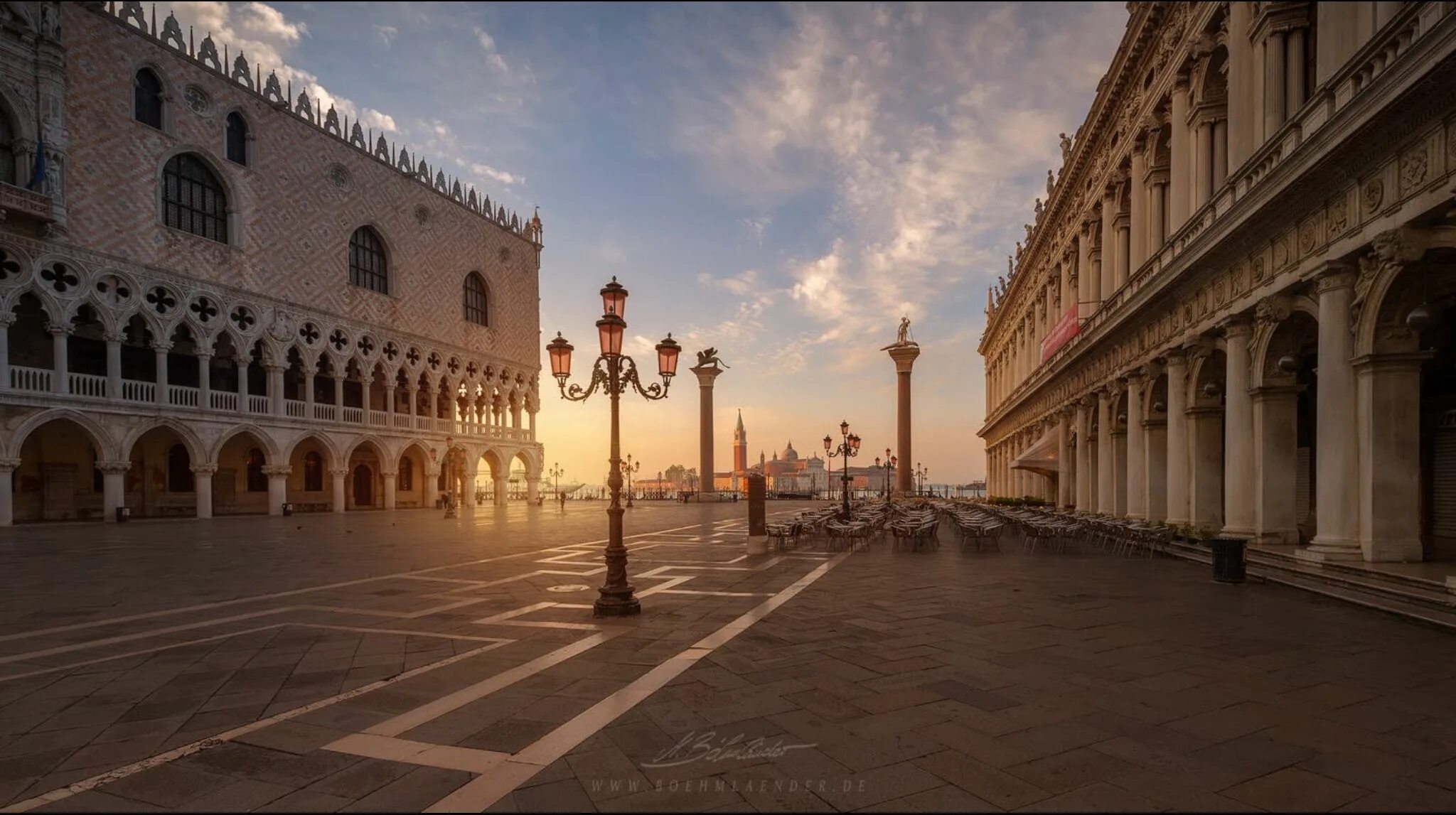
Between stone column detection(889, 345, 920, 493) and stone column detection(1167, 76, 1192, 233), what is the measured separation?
32017 mm

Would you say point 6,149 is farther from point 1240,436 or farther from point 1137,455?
point 1137,455

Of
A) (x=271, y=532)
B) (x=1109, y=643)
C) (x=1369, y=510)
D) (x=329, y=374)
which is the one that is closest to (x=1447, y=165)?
(x=1369, y=510)

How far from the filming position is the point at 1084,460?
949 inches

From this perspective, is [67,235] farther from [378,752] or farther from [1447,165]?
[1447,165]

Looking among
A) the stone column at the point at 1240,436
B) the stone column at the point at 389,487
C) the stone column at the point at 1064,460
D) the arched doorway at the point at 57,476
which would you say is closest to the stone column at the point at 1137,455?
the stone column at the point at 1240,436

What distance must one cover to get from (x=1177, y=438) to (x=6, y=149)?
39990mm

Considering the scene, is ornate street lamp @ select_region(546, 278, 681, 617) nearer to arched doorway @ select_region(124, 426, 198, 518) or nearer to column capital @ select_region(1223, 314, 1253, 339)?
column capital @ select_region(1223, 314, 1253, 339)

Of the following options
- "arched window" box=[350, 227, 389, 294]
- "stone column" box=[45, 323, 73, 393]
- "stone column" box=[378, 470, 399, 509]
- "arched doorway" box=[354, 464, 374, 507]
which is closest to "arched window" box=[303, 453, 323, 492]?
"arched doorway" box=[354, 464, 374, 507]

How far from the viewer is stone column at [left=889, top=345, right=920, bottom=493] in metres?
48.5

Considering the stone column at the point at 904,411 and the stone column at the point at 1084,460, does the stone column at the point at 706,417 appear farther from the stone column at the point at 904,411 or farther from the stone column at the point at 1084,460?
the stone column at the point at 1084,460

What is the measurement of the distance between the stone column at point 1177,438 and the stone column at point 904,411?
32.3m

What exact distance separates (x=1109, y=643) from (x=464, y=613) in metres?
7.38

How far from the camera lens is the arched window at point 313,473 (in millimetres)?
39375

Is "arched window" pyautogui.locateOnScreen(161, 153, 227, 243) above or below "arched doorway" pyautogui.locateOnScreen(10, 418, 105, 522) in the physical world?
above
